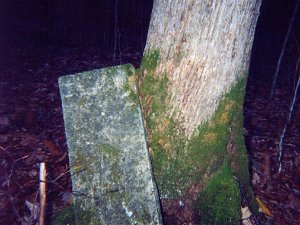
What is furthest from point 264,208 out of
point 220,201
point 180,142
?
point 180,142

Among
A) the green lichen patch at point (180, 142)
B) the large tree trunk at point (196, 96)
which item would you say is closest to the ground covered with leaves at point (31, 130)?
the green lichen patch at point (180, 142)

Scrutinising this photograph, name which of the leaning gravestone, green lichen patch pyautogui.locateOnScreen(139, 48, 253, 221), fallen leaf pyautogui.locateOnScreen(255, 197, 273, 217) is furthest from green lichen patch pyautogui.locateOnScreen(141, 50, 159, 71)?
fallen leaf pyautogui.locateOnScreen(255, 197, 273, 217)

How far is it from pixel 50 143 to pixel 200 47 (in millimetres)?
2759

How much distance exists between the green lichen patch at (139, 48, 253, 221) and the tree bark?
0.08m

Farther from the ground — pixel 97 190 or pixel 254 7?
pixel 254 7

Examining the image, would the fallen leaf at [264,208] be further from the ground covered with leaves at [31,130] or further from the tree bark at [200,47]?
the ground covered with leaves at [31,130]

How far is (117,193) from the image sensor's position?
2.28 m

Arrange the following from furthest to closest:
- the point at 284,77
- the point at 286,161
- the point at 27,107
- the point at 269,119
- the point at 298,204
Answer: the point at 284,77, the point at 269,119, the point at 27,107, the point at 286,161, the point at 298,204

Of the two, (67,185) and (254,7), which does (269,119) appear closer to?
(254,7)

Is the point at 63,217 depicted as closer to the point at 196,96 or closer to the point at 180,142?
the point at 180,142

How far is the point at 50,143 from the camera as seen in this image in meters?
4.01

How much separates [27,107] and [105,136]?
3.22 meters

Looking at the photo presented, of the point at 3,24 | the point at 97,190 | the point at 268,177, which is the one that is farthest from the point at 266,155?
the point at 3,24

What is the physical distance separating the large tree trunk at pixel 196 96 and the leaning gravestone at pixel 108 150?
0.18 meters
